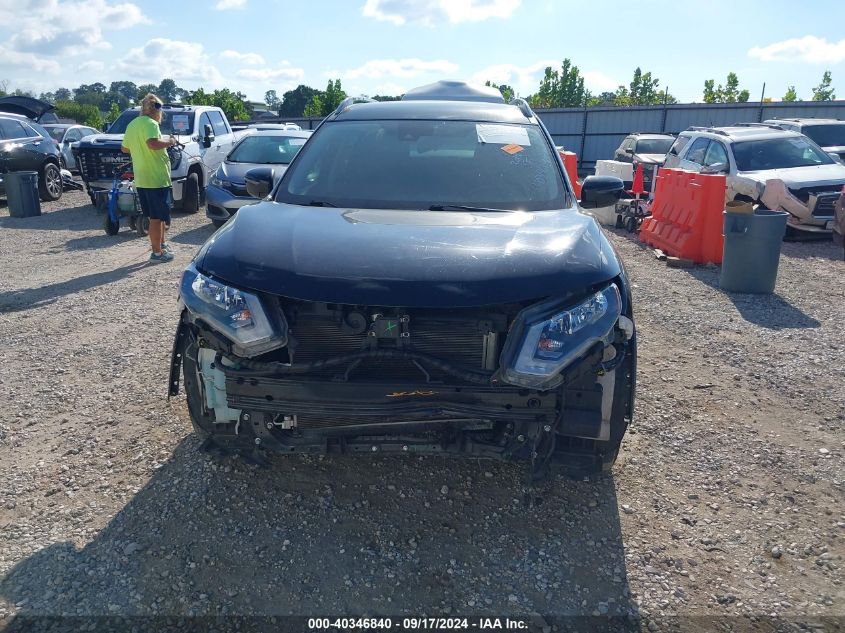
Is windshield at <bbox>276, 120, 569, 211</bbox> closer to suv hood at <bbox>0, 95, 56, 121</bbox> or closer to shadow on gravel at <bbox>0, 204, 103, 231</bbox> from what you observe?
shadow on gravel at <bbox>0, 204, 103, 231</bbox>

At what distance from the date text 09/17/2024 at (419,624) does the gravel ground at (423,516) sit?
45 millimetres

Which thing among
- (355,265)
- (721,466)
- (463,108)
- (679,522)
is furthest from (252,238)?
(721,466)

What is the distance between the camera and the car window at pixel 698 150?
11688 mm

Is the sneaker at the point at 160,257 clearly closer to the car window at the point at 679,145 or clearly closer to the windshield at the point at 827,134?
the car window at the point at 679,145

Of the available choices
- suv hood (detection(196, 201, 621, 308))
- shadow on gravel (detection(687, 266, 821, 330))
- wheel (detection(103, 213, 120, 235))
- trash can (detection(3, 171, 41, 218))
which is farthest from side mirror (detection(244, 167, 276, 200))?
trash can (detection(3, 171, 41, 218))

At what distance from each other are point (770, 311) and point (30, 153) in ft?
47.2

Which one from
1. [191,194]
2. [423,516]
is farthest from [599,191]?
[191,194]

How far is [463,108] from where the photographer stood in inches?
176

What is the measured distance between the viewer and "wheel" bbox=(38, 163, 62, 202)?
47.2 ft

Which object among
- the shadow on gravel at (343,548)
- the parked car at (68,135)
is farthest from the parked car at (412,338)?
the parked car at (68,135)

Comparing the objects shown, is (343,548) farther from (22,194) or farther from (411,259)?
(22,194)

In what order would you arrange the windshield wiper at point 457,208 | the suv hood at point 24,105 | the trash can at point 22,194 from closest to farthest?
the windshield wiper at point 457,208 < the trash can at point 22,194 < the suv hood at point 24,105

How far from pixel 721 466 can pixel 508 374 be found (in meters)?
1.77

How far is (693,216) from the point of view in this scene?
8.67 meters
